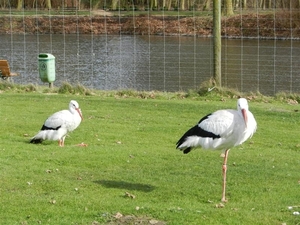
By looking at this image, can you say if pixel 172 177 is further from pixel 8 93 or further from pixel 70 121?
pixel 8 93

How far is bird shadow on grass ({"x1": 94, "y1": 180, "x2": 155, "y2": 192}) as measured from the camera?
31.2ft

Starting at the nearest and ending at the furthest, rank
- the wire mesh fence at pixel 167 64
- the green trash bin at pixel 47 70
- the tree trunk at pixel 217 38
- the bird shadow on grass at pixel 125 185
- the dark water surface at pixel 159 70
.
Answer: the bird shadow on grass at pixel 125 185
the tree trunk at pixel 217 38
the green trash bin at pixel 47 70
the dark water surface at pixel 159 70
the wire mesh fence at pixel 167 64

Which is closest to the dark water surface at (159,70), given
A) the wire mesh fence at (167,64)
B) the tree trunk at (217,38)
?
the wire mesh fence at (167,64)

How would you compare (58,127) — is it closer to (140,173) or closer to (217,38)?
(140,173)

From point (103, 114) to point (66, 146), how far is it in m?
4.11

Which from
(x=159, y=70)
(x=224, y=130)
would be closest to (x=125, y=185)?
(x=224, y=130)

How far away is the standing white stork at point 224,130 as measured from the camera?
9.11 metres

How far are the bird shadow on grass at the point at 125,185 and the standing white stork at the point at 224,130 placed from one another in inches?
32.1

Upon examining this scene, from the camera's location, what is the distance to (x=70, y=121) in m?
12.6

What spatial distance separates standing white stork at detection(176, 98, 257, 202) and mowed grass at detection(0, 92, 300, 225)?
724 millimetres

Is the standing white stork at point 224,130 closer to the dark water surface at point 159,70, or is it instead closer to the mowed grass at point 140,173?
the mowed grass at point 140,173

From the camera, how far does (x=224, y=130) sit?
30.0ft

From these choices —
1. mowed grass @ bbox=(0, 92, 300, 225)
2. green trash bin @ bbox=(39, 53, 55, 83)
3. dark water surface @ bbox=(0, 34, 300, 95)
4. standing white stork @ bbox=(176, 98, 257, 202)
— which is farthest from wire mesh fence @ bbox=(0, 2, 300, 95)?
standing white stork @ bbox=(176, 98, 257, 202)

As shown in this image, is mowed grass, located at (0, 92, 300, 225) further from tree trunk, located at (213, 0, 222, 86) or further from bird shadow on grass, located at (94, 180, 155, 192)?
tree trunk, located at (213, 0, 222, 86)
